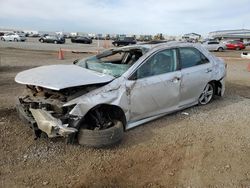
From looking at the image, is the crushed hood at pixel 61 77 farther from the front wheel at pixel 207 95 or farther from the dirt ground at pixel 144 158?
the front wheel at pixel 207 95

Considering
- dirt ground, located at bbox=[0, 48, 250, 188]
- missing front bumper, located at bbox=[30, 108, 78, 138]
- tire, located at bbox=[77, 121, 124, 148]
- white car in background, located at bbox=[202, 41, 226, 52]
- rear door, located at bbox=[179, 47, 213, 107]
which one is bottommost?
white car in background, located at bbox=[202, 41, 226, 52]

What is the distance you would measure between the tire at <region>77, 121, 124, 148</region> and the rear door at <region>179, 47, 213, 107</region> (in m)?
2.06

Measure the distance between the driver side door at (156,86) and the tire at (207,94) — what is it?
43.7 inches

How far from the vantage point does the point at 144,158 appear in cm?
421

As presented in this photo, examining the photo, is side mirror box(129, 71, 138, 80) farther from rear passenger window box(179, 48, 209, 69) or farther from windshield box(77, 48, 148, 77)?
rear passenger window box(179, 48, 209, 69)

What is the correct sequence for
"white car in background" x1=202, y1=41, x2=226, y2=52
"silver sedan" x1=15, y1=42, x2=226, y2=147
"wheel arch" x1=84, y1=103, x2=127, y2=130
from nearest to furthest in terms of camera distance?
"silver sedan" x1=15, y1=42, x2=226, y2=147 < "wheel arch" x1=84, y1=103, x2=127, y2=130 < "white car in background" x1=202, y1=41, x2=226, y2=52

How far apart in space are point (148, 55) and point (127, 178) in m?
2.39

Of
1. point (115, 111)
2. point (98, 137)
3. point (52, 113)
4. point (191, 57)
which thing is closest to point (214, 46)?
point (191, 57)

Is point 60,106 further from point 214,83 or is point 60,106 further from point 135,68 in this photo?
point 214,83

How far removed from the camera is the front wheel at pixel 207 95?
667cm

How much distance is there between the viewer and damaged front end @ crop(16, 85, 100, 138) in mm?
4051

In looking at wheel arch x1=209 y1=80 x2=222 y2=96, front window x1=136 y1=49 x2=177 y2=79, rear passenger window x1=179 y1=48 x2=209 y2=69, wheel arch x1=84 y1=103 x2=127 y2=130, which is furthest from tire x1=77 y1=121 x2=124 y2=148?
wheel arch x1=209 y1=80 x2=222 y2=96

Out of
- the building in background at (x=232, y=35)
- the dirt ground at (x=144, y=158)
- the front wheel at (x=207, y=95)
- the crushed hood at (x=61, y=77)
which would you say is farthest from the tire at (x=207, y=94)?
the building in background at (x=232, y=35)

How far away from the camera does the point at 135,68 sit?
16.5 ft
